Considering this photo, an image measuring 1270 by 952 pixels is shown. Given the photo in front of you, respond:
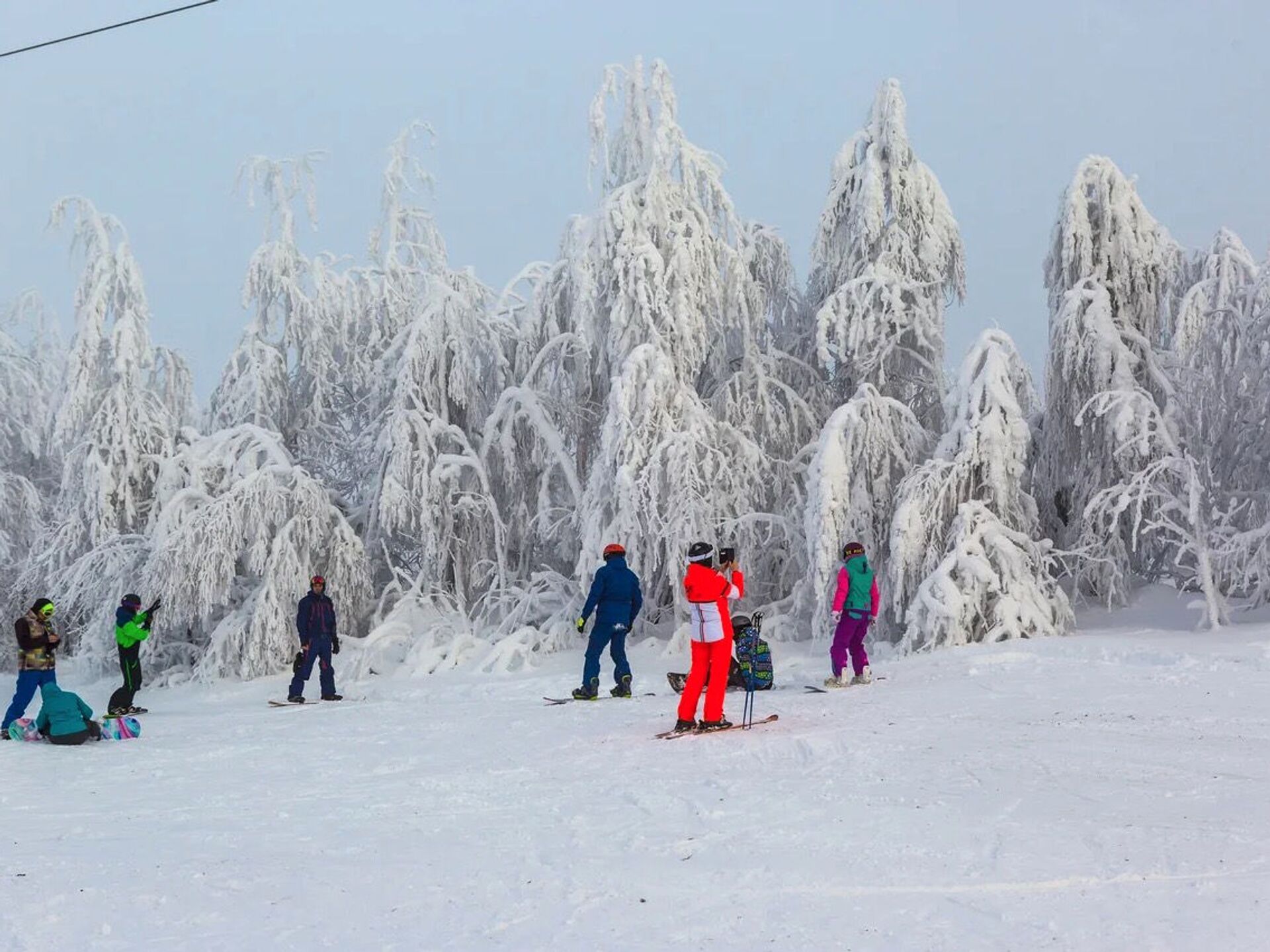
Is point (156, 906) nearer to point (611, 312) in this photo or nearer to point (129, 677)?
point (129, 677)

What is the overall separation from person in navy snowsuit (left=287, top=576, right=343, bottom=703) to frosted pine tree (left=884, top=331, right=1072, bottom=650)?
6.29 meters

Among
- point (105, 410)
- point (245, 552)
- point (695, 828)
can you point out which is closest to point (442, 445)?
point (245, 552)

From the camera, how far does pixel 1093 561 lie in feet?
47.8

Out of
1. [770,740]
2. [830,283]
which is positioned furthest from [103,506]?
[770,740]

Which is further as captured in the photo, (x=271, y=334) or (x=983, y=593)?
(x=271, y=334)

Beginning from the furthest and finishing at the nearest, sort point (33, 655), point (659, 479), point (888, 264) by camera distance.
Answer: point (888, 264)
point (659, 479)
point (33, 655)

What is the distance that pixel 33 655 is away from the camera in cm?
995

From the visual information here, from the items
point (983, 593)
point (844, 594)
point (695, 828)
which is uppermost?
point (844, 594)

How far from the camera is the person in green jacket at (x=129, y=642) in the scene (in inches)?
491

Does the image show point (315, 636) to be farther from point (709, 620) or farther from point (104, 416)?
point (104, 416)

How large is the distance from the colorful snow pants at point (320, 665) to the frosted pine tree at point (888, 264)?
746 centimetres

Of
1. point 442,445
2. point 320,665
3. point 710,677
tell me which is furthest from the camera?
point 442,445

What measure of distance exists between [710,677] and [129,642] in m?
7.13

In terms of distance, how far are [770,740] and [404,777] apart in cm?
237
